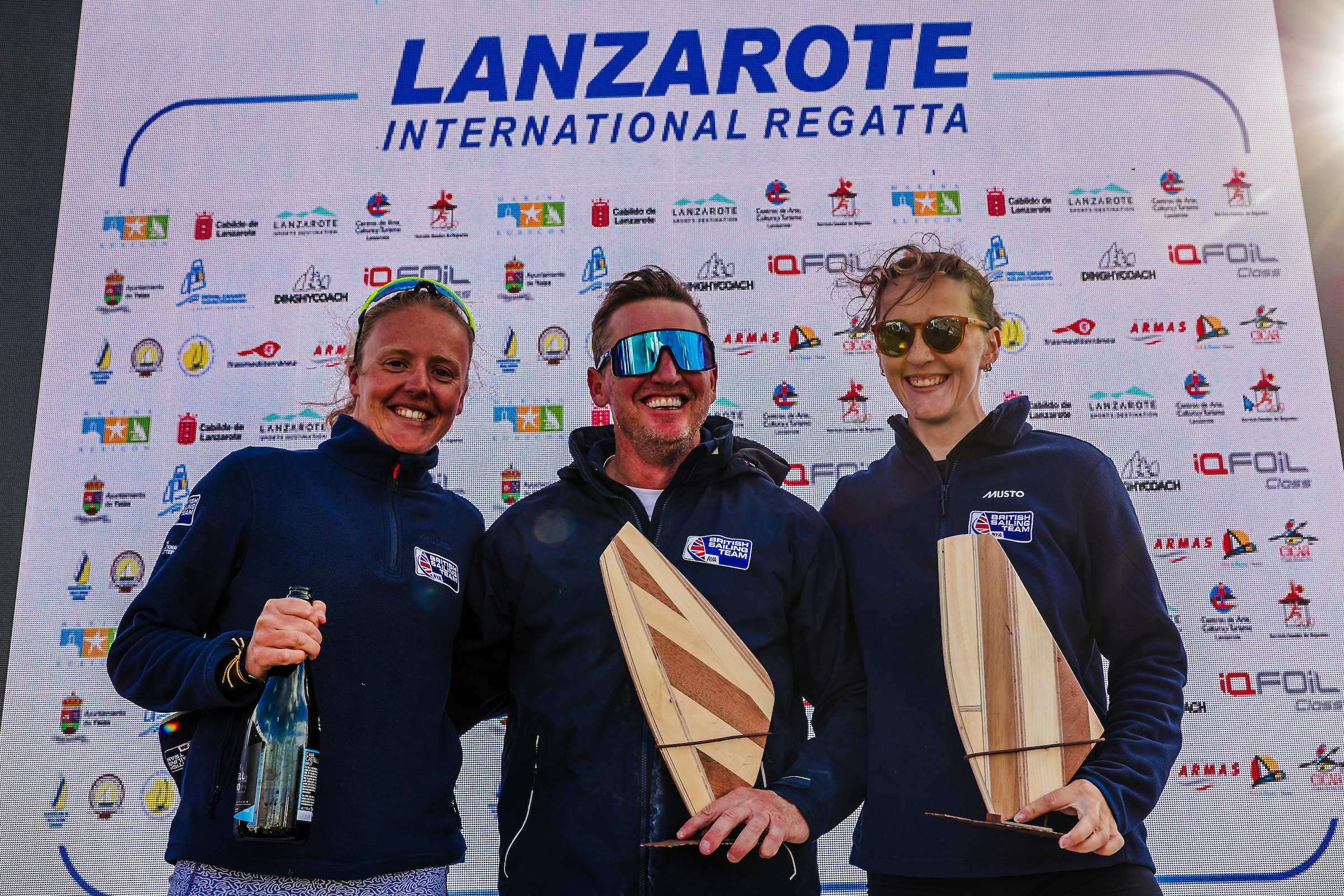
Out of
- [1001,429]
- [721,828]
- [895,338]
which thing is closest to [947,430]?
[1001,429]

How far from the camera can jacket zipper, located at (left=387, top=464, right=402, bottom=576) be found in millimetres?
1750

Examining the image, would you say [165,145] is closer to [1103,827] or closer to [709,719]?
[709,719]

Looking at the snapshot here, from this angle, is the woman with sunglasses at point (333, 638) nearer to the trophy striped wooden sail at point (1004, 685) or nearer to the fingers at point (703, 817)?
the fingers at point (703, 817)

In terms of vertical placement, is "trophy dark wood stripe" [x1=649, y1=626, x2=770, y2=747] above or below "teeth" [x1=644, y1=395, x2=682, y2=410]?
below

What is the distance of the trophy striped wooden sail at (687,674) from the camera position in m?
1.60

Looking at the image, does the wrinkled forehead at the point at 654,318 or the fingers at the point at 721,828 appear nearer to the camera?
the fingers at the point at 721,828

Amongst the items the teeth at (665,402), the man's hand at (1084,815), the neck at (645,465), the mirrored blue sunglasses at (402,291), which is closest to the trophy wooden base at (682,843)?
the man's hand at (1084,815)

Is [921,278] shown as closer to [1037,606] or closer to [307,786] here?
[1037,606]

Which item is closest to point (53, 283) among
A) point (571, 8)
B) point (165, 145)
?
point (165, 145)

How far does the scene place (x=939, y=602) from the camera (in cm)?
178

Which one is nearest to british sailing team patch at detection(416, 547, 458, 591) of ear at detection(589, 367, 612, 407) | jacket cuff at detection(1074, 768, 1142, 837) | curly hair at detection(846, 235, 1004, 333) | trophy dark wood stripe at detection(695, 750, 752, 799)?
ear at detection(589, 367, 612, 407)

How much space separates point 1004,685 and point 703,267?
6.72 feet

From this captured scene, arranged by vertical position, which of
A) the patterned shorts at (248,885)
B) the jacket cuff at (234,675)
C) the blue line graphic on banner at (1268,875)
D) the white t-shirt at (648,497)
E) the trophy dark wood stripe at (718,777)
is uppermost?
the white t-shirt at (648,497)

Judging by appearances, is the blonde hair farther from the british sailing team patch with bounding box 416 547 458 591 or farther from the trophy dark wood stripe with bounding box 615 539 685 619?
the trophy dark wood stripe with bounding box 615 539 685 619
